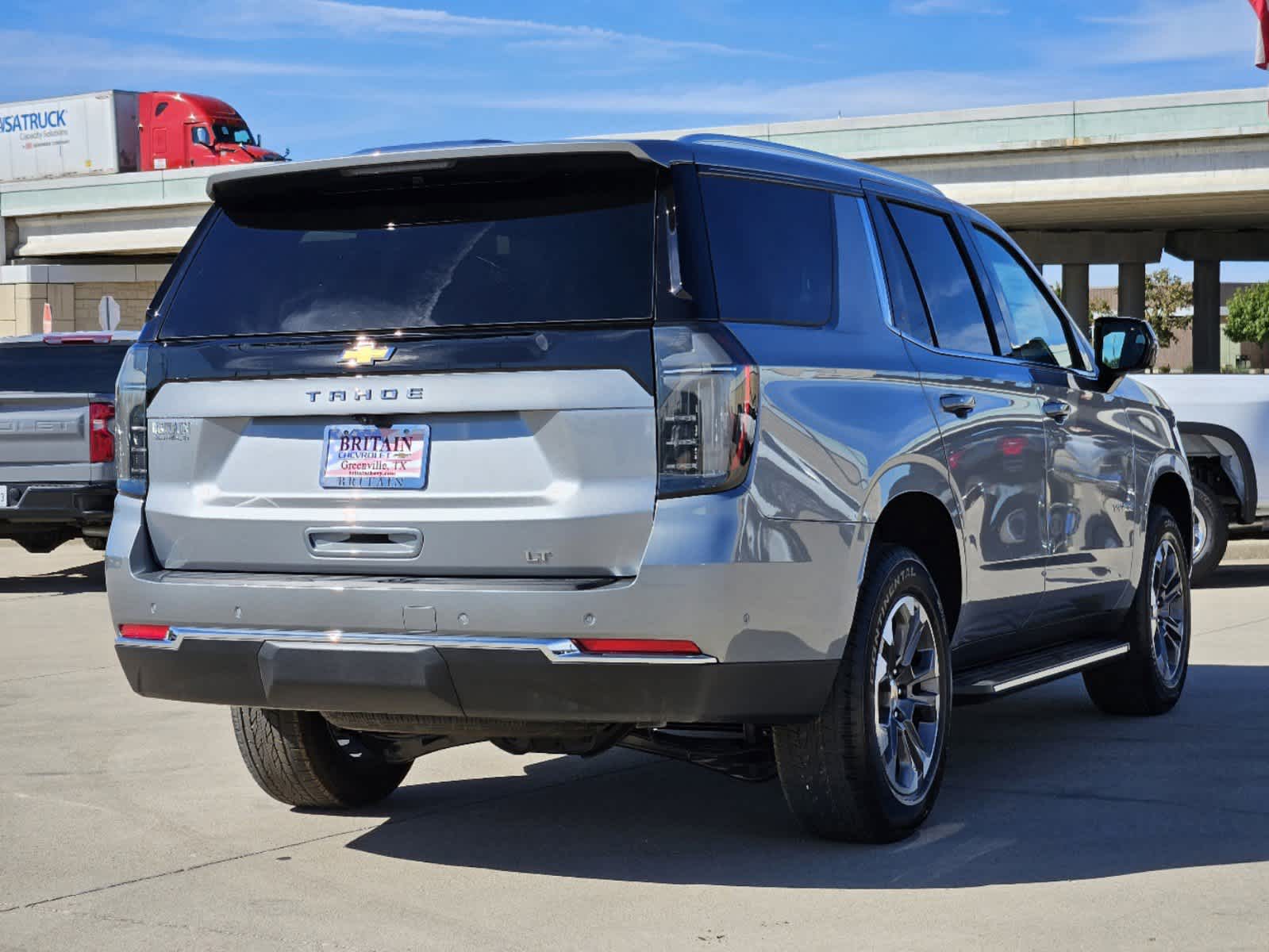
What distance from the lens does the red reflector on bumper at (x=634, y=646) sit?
497 cm

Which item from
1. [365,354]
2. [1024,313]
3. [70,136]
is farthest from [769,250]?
[70,136]

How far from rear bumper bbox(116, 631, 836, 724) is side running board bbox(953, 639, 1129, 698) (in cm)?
115

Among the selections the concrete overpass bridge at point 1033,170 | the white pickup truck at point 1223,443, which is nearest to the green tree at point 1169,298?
the concrete overpass bridge at point 1033,170

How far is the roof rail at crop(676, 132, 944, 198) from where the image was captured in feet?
18.2

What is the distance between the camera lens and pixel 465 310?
5238 millimetres

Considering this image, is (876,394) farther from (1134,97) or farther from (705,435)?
(1134,97)

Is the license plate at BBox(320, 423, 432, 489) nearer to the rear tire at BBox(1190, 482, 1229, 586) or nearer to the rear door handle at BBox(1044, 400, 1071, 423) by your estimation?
the rear door handle at BBox(1044, 400, 1071, 423)

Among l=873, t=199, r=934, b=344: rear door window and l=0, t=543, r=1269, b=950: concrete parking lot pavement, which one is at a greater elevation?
l=873, t=199, r=934, b=344: rear door window

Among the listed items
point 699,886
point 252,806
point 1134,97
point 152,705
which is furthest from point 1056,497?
point 1134,97

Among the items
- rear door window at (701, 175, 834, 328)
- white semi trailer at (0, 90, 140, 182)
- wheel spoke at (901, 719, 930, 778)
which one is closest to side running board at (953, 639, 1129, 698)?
wheel spoke at (901, 719, 930, 778)

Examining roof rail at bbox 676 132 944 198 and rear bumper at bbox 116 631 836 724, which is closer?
rear bumper at bbox 116 631 836 724

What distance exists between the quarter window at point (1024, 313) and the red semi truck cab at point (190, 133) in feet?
151

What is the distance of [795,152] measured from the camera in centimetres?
609

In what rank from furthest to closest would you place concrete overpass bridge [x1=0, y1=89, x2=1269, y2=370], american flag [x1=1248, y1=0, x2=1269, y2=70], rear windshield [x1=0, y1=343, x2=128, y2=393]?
concrete overpass bridge [x1=0, y1=89, x2=1269, y2=370]
american flag [x1=1248, y1=0, x2=1269, y2=70]
rear windshield [x1=0, y1=343, x2=128, y2=393]
